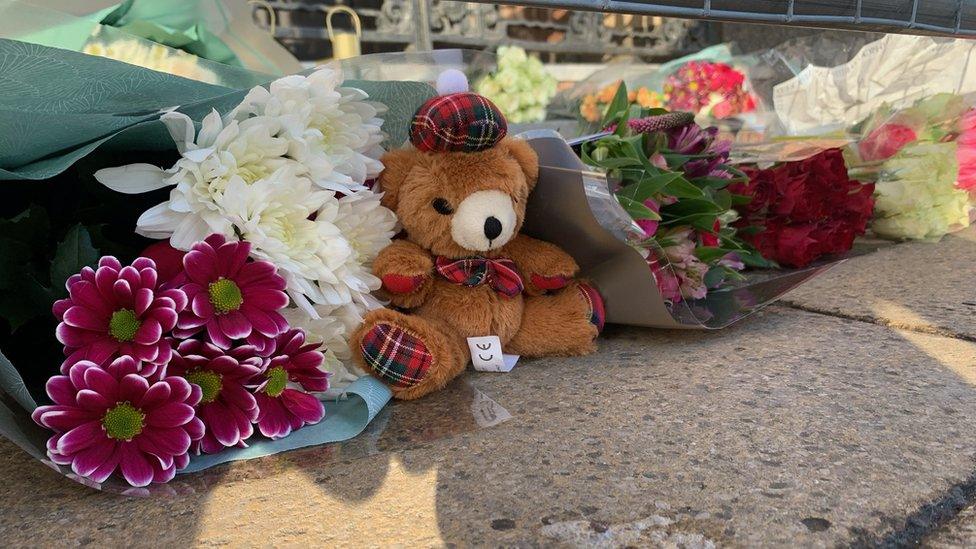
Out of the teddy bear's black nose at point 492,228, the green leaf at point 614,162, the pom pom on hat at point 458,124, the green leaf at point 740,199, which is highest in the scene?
the pom pom on hat at point 458,124

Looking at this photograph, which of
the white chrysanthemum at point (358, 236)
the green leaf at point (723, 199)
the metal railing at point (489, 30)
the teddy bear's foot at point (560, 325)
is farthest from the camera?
the metal railing at point (489, 30)

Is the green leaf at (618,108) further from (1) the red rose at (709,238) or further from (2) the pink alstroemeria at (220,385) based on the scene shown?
(2) the pink alstroemeria at (220,385)

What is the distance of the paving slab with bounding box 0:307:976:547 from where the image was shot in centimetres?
72

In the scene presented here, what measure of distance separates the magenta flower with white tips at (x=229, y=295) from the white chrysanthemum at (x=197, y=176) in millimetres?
38

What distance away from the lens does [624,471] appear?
2.68 ft

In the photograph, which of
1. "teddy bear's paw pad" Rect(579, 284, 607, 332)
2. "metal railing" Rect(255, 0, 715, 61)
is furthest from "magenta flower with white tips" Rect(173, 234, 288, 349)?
"metal railing" Rect(255, 0, 715, 61)

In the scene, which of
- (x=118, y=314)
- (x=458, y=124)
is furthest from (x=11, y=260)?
(x=458, y=124)

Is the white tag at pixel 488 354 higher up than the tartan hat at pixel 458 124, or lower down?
lower down

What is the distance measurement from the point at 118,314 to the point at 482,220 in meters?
0.52

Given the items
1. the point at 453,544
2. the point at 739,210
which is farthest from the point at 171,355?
the point at 739,210

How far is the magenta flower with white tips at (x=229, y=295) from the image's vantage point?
2.77 feet

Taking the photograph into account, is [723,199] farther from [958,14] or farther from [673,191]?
[958,14]

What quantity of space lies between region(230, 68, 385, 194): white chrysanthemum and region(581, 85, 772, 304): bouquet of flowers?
1.50 ft

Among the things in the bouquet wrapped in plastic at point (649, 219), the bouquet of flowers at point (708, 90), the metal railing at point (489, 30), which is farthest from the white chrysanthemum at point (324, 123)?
the metal railing at point (489, 30)
